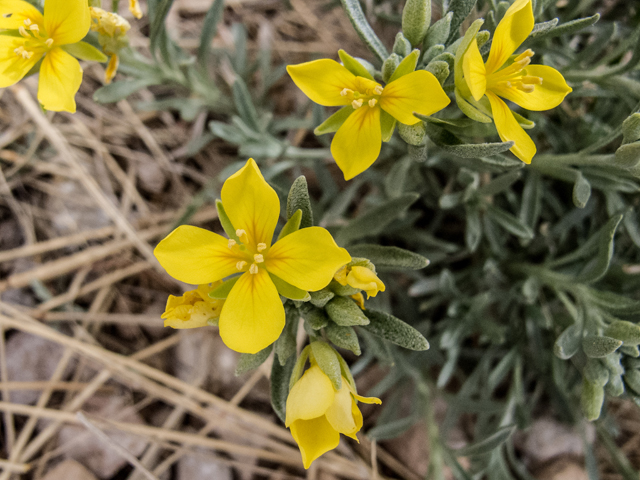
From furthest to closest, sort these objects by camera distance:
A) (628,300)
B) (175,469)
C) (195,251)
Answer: (175,469) → (628,300) → (195,251)

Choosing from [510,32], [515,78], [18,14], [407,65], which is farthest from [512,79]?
[18,14]

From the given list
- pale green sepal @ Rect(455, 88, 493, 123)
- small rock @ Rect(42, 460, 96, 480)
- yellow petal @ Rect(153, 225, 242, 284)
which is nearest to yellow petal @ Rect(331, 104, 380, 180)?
pale green sepal @ Rect(455, 88, 493, 123)

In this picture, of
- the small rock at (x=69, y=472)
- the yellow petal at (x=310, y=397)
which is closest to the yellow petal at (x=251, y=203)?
the yellow petal at (x=310, y=397)

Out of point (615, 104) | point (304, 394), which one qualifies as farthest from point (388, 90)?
point (615, 104)

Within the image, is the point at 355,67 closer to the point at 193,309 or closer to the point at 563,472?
the point at 193,309

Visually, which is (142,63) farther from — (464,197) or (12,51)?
(464,197)
